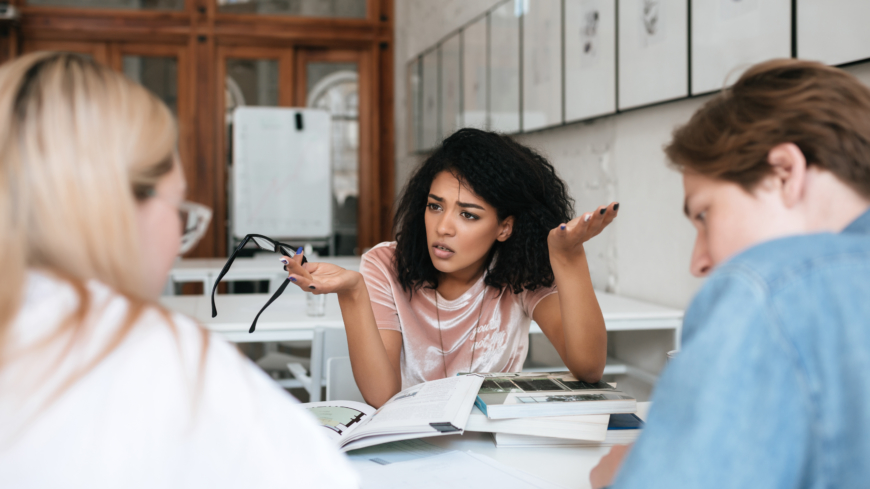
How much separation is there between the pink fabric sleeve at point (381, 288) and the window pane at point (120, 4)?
405 cm

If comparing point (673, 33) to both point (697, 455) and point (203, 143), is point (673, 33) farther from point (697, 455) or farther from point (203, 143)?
point (203, 143)

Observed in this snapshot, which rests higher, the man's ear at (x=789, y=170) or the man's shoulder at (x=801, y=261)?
the man's ear at (x=789, y=170)

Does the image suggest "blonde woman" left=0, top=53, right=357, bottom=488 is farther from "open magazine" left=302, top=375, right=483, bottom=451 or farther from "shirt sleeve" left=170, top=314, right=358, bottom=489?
"open magazine" left=302, top=375, right=483, bottom=451

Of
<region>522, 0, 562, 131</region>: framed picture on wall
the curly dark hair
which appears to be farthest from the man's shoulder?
<region>522, 0, 562, 131</region>: framed picture on wall

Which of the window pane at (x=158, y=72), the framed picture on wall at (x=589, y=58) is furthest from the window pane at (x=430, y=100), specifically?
the window pane at (x=158, y=72)

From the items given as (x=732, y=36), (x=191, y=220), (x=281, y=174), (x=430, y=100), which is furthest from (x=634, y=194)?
(x=281, y=174)

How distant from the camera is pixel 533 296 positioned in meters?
1.48

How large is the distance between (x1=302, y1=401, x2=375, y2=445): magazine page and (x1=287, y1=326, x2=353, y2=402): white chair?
38 centimetres

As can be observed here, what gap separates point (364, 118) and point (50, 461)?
4719 mm

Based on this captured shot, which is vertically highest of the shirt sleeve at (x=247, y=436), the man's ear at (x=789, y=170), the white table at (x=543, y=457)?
the man's ear at (x=789, y=170)

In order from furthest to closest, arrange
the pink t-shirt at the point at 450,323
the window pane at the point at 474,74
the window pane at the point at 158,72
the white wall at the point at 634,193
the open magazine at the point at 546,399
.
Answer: the window pane at the point at 158,72, the window pane at the point at 474,74, the white wall at the point at 634,193, the pink t-shirt at the point at 450,323, the open magazine at the point at 546,399

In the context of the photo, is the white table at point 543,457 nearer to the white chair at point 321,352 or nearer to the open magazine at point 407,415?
the open magazine at point 407,415

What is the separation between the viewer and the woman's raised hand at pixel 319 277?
1.11 m

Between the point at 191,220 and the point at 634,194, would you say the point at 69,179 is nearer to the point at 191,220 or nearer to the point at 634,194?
the point at 191,220
